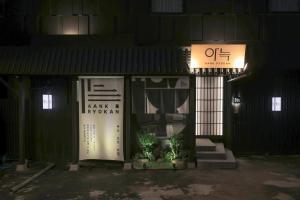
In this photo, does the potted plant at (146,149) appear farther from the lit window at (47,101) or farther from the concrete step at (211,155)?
the lit window at (47,101)

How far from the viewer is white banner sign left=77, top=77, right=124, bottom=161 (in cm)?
1532

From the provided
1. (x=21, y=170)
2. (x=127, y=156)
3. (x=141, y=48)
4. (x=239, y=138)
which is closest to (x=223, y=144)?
(x=239, y=138)

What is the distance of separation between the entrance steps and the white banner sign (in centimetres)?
334

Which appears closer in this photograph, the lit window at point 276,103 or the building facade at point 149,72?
the building facade at point 149,72

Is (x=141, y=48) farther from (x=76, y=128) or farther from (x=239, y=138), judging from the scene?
(x=239, y=138)

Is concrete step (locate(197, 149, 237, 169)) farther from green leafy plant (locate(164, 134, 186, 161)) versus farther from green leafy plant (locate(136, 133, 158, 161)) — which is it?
green leafy plant (locate(136, 133, 158, 161))

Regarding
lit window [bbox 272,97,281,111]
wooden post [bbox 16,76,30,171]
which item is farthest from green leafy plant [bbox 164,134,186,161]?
wooden post [bbox 16,76,30,171]

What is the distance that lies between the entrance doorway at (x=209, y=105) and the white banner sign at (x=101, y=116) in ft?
14.4

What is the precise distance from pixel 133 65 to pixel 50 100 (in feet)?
12.9

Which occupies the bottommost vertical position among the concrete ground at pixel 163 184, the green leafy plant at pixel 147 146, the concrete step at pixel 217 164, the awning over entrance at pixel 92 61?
the concrete ground at pixel 163 184

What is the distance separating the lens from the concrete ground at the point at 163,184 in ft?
38.1

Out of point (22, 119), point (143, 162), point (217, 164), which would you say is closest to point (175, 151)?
point (143, 162)

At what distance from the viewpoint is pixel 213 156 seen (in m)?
15.8

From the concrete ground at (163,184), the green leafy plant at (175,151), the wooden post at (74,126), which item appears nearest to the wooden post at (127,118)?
the concrete ground at (163,184)
